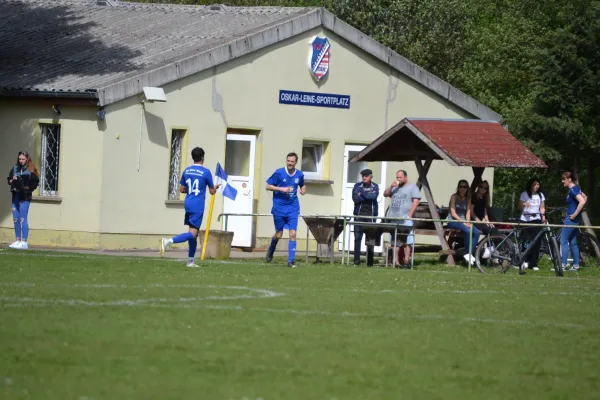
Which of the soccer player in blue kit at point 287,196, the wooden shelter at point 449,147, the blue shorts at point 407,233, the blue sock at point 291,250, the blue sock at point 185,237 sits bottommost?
the blue sock at point 291,250

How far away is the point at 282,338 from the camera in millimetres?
10445

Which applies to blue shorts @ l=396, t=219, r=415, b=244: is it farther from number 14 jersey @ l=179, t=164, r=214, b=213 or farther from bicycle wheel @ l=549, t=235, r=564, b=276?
number 14 jersey @ l=179, t=164, r=214, b=213

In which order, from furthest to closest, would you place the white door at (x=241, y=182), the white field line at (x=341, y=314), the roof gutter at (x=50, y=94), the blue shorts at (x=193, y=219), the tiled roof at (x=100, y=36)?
the white door at (x=241, y=182) → the tiled roof at (x=100, y=36) → the roof gutter at (x=50, y=94) → the blue shorts at (x=193, y=219) → the white field line at (x=341, y=314)

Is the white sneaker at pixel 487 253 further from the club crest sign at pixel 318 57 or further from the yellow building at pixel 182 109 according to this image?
the club crest sign at pixel 318 57

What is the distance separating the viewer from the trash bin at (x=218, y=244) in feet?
74.7

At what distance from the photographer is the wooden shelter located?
23297mm

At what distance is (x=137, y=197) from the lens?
25547 millimetres

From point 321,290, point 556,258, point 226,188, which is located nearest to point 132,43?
point 226,188

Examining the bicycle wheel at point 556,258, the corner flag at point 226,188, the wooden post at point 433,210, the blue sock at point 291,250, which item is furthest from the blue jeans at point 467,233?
the corner flag at point 226,188

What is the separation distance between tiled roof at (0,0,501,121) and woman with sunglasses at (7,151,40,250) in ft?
6.80

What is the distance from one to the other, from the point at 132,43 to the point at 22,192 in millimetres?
6156

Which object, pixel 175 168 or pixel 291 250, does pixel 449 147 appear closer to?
pixel 291 250

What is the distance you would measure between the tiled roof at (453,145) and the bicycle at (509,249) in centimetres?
174

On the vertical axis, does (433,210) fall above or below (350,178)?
below
